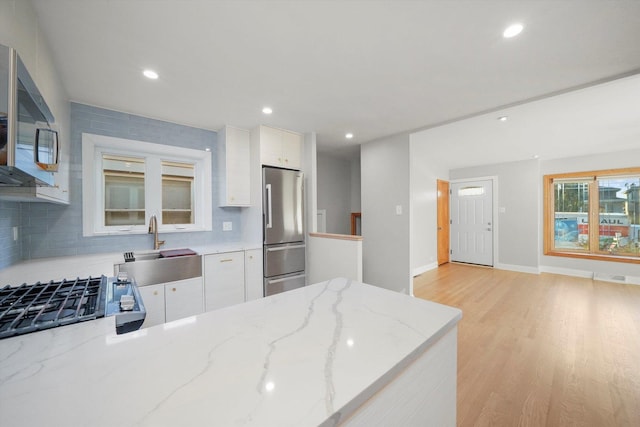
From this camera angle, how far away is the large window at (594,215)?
4.44 meters

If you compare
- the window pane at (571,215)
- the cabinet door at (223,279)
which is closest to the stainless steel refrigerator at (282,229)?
the cabinet door at (223,279)

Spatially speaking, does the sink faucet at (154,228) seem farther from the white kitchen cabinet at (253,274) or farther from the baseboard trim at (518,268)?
the baseboard trim at (518,268)

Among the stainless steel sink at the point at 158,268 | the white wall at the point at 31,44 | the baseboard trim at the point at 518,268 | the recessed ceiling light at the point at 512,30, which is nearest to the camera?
the white wall at the point at 31,44

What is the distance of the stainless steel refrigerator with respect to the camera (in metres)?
3.12

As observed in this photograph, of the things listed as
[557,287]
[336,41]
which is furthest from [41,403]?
[557,287]

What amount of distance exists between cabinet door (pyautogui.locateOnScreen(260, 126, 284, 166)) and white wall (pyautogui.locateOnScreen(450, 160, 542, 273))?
477 cm

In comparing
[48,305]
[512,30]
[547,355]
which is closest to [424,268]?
[547,355]

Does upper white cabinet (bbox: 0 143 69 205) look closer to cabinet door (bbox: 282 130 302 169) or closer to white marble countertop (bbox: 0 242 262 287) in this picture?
white marble countertop (bbox: 0 242 262 287)

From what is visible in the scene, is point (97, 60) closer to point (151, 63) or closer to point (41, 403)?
point (151, 63)

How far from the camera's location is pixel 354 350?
2.21ft

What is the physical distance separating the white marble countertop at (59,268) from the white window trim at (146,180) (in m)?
0.36

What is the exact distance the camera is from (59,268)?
6.21ft

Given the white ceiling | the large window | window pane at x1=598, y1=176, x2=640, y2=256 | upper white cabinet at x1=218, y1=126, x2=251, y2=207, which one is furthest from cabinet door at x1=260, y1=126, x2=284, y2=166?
window pane at x1=598, y1=176, x2=640, y2=256

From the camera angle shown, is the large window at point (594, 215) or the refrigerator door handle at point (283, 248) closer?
the refrigerator door handle at point (283, 248)
